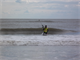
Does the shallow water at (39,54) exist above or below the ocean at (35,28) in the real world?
below

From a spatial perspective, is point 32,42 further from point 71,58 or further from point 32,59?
point 71,58

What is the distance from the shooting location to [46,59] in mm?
4031

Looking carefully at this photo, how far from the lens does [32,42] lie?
6.41 meters

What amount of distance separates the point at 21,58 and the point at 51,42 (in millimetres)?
2941

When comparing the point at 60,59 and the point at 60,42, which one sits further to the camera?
the point at 60,42

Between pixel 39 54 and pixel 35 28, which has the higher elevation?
pixel 35 28

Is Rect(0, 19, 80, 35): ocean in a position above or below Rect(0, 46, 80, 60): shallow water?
above

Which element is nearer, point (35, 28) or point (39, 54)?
point (39, 54)

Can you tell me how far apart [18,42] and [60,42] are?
3166 millimetres

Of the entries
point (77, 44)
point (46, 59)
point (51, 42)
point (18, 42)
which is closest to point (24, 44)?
point (18, 42)

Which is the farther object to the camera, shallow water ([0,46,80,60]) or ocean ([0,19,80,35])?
ocean ([0,19,80,35])

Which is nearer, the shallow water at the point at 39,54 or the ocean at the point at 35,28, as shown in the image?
the shallow water at the point at 39,54

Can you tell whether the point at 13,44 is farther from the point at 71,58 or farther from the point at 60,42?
the point at 71,58

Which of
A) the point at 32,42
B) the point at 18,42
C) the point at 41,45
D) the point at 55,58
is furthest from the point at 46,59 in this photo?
the point at 18,42
